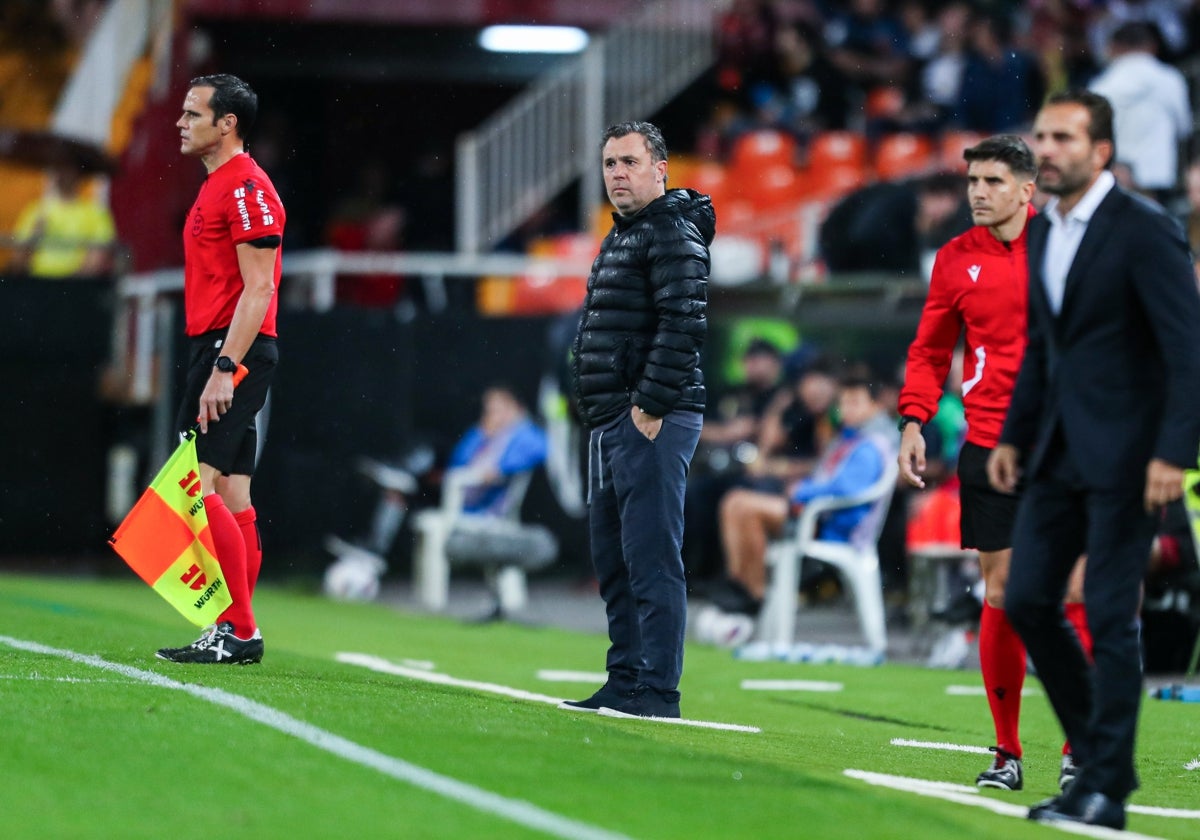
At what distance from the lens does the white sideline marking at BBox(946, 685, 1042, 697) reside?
10148 millimetres

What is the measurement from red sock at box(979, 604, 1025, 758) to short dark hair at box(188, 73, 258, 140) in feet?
11.6

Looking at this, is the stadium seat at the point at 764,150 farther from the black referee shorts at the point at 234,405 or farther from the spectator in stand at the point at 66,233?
the black referee shorts at the point at 234,405

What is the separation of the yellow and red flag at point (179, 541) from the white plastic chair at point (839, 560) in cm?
504

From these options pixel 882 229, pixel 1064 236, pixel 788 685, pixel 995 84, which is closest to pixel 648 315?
pixel 1064 236

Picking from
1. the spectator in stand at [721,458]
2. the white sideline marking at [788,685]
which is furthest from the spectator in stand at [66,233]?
the white sideline marking at [788,685]

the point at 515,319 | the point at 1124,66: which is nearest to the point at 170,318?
the point at 515,319

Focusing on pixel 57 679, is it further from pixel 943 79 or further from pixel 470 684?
pixel 943 79

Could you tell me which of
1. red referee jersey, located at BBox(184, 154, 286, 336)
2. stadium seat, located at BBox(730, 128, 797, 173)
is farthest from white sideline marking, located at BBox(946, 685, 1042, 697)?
stadium seat, located at BBox(730, 128, 797, 173)

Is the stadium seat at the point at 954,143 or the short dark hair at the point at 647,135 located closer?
the short dark hair at the point at 647,135

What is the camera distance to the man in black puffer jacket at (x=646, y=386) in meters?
7.35

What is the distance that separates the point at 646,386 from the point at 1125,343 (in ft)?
7.25

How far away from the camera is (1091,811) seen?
5449mm

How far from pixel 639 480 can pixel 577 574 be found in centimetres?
1030

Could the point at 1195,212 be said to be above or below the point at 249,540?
above
